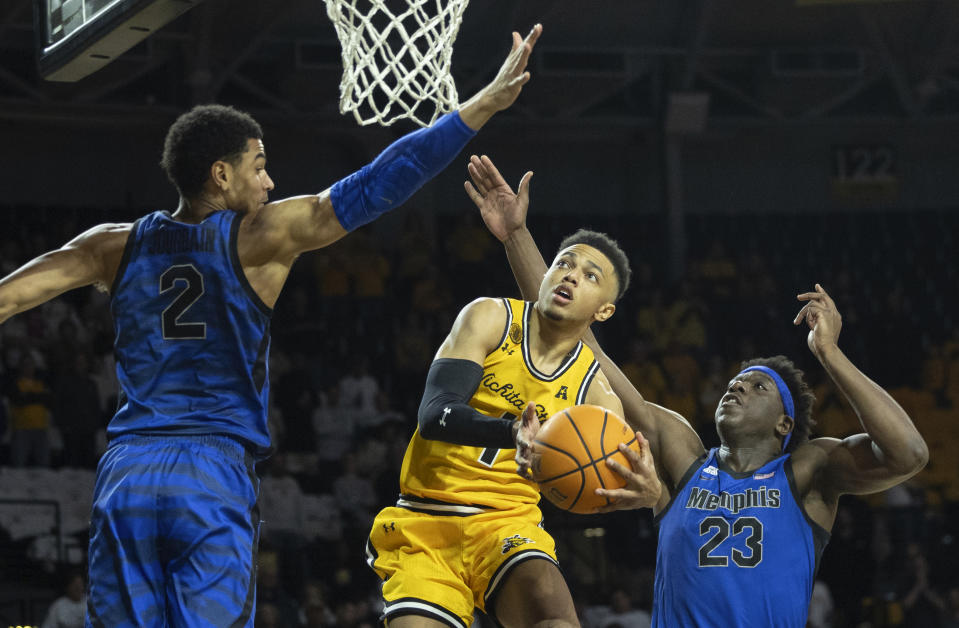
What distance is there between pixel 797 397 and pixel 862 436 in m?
0.44

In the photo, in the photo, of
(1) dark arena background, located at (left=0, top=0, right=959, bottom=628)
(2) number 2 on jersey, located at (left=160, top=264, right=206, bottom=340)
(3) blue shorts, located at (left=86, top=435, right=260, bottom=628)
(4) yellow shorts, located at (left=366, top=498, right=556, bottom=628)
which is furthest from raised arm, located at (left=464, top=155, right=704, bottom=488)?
(1) dark arena background, located at (left=0, top=0, right=959, bottom=628)

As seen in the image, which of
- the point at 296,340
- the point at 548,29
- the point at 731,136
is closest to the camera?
the point at 296,340

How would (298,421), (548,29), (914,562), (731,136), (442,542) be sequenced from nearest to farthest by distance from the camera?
(442,542), (914,562), (298,421), (548,29), (731,136)

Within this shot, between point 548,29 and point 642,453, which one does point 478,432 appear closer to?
point 642,453

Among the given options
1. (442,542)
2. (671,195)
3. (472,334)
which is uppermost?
(671,195)

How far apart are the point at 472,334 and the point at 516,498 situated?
0.62m

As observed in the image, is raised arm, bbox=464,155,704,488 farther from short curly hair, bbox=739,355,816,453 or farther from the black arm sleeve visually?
the black arm sleeve

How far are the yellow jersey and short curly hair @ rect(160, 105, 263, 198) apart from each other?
1.29 m

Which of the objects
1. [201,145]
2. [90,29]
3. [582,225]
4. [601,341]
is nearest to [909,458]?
[201,145]

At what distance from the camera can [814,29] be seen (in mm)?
15250

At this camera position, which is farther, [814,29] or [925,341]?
[814,29]

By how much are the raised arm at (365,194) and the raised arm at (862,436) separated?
146cm

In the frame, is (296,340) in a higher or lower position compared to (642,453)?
higher

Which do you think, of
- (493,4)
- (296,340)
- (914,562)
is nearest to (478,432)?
(914,562)
